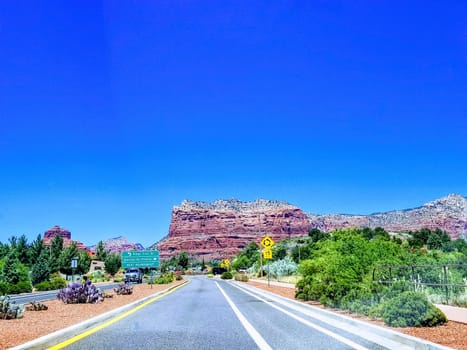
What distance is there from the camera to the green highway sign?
167ft

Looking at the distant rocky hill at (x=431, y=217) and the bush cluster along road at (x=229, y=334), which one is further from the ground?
the distant rocky hill at (x=431, y=217)

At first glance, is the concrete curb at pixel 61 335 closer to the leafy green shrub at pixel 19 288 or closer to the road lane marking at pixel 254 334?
the road lane marking at pixel 254 334

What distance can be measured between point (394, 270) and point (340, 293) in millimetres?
3495

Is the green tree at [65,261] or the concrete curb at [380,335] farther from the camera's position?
the green tree at [65,261]

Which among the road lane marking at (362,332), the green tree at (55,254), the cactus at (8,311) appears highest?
the green tree at (55,254)

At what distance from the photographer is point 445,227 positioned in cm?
13812

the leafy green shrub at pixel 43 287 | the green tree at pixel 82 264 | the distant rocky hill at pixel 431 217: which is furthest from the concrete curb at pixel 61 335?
the distant rocky hill at pixel 431 217

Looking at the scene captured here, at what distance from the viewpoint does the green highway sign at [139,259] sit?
5103 cm

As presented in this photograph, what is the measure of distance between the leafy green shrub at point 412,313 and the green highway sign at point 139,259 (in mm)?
39563

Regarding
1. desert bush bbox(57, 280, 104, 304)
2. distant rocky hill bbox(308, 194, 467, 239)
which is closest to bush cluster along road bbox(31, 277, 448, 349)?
desert bush bbox(57, 280, 104, 304)

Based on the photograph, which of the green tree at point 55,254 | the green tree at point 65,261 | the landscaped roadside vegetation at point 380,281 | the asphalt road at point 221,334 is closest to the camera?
the asphalt road at point 221,334

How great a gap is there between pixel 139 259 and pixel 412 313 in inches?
1625

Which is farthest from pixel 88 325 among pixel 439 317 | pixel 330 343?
pixel 439 317

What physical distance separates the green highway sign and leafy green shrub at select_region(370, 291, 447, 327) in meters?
39.6
